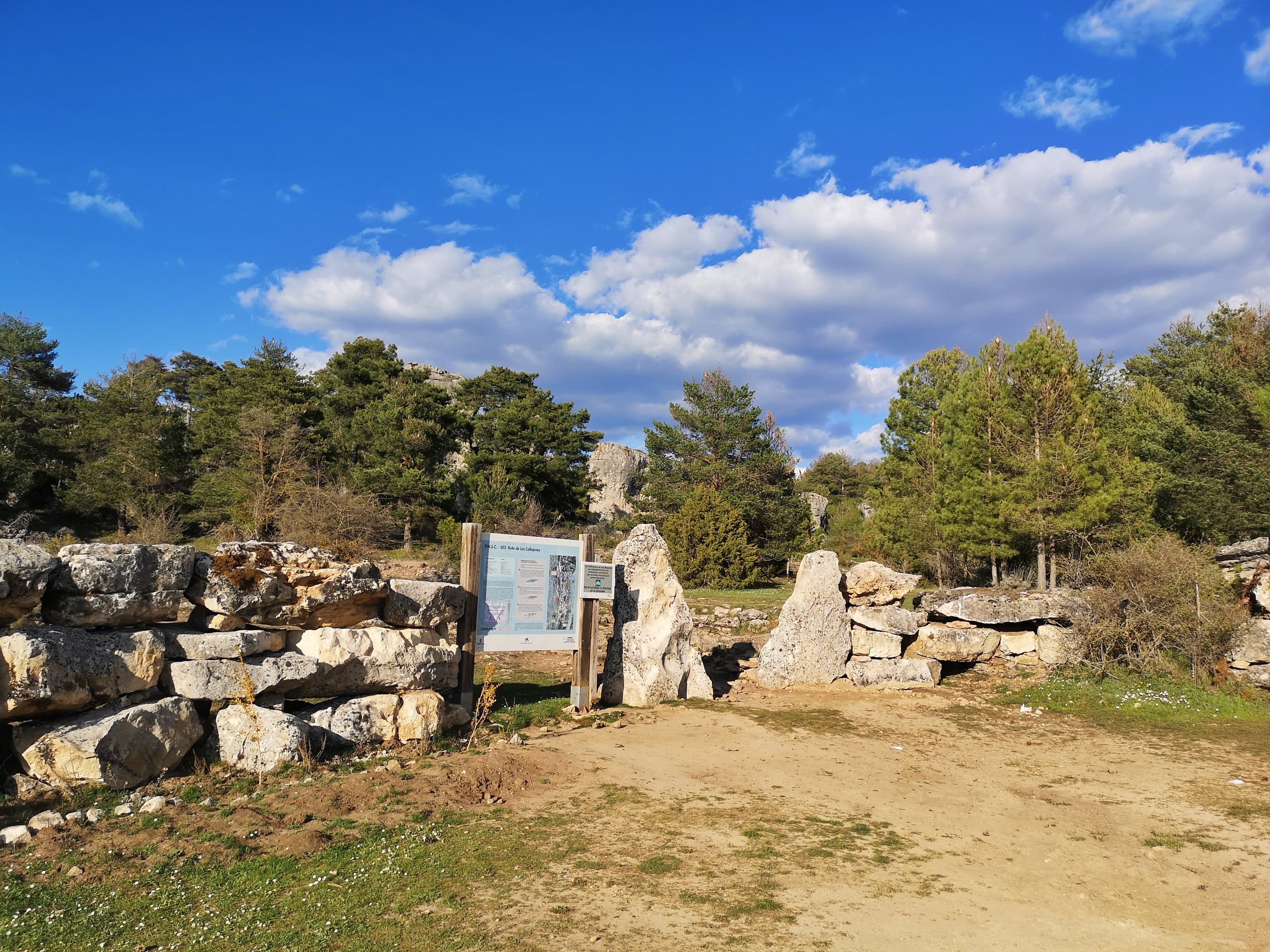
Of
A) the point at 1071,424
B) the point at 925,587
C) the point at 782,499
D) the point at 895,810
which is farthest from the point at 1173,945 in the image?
the point at 782,499

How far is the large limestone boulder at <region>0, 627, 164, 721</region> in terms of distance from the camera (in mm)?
5441

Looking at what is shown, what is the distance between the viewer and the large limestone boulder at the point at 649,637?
10516 mm

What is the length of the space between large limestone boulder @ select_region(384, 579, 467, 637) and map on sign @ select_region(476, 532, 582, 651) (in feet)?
1.24

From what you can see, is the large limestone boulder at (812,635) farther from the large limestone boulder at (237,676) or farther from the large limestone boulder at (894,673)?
the large limestone boulder at (237,676)

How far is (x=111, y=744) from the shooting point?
5.68 m

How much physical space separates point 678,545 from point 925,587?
8.80 meters

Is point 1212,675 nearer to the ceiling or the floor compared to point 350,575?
nearer to the floor

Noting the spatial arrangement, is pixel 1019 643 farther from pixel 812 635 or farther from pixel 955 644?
pixel 812 635

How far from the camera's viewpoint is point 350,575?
25.0 ft

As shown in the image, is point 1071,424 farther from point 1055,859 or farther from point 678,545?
point 1055,859

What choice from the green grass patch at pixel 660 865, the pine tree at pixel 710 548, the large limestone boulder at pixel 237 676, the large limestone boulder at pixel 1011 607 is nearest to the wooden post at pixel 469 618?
the large limestone boulder at pixel 237 676

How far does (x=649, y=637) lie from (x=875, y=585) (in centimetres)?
460

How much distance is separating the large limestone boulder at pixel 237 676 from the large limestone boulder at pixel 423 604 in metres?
1.21

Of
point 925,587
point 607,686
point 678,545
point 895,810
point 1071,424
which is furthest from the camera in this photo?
point 678,545
